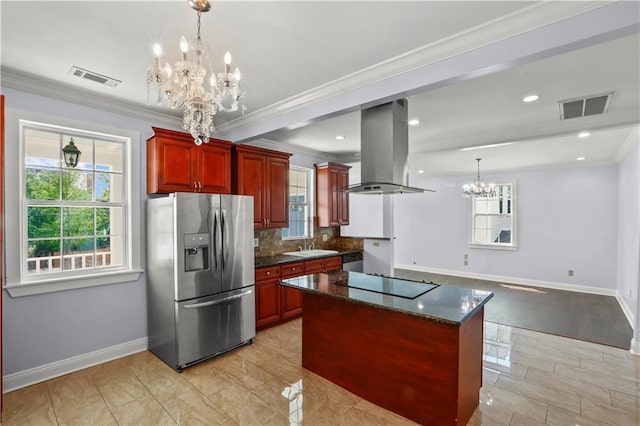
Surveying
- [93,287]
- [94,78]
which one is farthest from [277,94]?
[93,287]

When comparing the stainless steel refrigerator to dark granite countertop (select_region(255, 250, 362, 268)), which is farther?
dark granite countertop (select_region(255, 250, 362, 268))

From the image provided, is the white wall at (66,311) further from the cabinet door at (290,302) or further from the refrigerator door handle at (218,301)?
the cabinet door at (290,302)

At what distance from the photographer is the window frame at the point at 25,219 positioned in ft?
8.76

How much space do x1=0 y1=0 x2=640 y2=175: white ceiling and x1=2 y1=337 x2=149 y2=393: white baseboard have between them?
254 centimetres

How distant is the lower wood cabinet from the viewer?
393cm

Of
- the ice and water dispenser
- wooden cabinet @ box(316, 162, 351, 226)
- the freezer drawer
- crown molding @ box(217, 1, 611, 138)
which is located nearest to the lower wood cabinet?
the freezer drawer

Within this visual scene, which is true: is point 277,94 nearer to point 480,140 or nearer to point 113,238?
point 113,238

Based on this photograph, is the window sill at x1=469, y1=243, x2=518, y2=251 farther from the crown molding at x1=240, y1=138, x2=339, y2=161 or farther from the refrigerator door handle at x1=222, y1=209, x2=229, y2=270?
the refrigerator door handle at x1=222, y1=209, x2=229, y2=270

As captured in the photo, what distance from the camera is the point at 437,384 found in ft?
7.01

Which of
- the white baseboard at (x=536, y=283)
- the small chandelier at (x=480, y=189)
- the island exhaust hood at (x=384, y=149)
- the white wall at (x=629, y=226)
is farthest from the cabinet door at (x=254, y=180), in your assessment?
the white baseboard at (x=536, y=283)

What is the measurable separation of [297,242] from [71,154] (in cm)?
318

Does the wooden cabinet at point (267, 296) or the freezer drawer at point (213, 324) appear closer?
the freezer drawer at point (213, 324)

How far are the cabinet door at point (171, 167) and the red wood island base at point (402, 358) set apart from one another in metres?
2.01

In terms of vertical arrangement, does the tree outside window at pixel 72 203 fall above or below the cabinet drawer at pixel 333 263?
above
